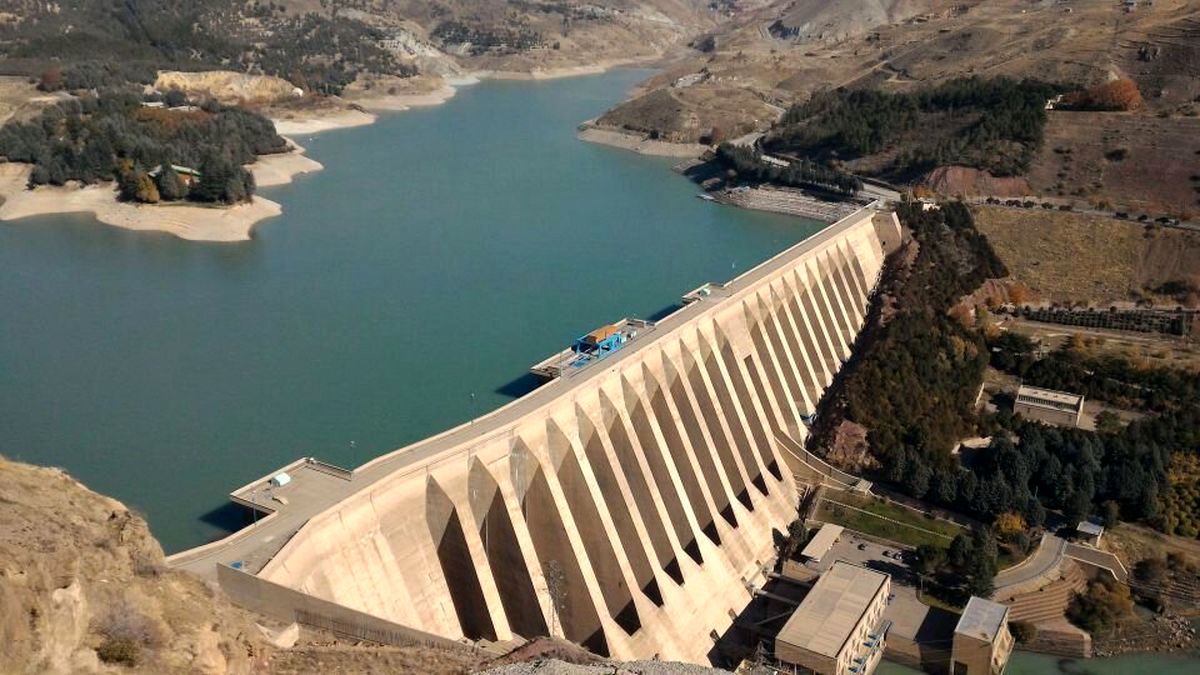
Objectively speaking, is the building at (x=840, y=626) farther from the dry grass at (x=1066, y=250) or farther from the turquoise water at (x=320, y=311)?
the dry grass at (x=1066, y=250)

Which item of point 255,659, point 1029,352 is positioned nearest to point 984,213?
point 1029,352

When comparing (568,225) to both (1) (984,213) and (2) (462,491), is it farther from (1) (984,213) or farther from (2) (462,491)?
(2) (462,491)

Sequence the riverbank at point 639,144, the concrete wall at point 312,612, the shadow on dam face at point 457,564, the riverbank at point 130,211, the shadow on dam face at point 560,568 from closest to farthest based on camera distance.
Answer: the concrete wall at point 312,612, the shadow on dam face at point 457,564, the shadow on dam face at point 560,568, the riverbank at point 130,211, the riverbank at point 639,144

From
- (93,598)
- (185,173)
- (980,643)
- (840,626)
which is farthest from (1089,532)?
(185,173)

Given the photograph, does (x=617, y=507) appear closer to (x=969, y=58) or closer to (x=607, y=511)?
(x=607, y=511)

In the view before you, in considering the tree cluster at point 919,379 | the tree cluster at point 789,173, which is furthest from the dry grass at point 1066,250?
the tree cluster at point 789,173
